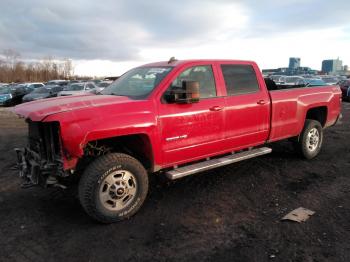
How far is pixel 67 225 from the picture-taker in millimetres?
4172

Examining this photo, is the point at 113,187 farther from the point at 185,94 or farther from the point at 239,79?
the point at 239,79

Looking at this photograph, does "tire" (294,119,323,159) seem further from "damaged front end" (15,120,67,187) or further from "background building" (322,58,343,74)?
"background building" (322,58,343,74)

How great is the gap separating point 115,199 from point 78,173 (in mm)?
687

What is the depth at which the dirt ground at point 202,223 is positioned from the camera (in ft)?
11.5

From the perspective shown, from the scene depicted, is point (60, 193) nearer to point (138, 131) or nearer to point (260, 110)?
point (138, 131)

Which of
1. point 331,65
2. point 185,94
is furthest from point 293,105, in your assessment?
point 331,65

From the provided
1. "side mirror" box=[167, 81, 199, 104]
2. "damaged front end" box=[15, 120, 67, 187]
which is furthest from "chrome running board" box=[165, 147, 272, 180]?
"damaged front end" box=[15, 120, 67, 187]

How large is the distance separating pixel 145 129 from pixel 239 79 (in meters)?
2.10

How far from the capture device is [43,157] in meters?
4.34

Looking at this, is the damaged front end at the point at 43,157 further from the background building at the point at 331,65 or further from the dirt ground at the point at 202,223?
the background building at the point at 331,65

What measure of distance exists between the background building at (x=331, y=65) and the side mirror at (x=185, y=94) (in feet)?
370

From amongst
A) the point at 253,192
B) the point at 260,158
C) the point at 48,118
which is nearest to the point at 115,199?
the point at 48,118

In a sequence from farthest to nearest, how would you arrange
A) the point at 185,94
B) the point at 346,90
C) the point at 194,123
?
the point at 346,90 → the point at 194,123 → the point at 185,94

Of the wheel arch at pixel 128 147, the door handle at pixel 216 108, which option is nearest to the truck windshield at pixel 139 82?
the wheel arch at pixel 128 147
